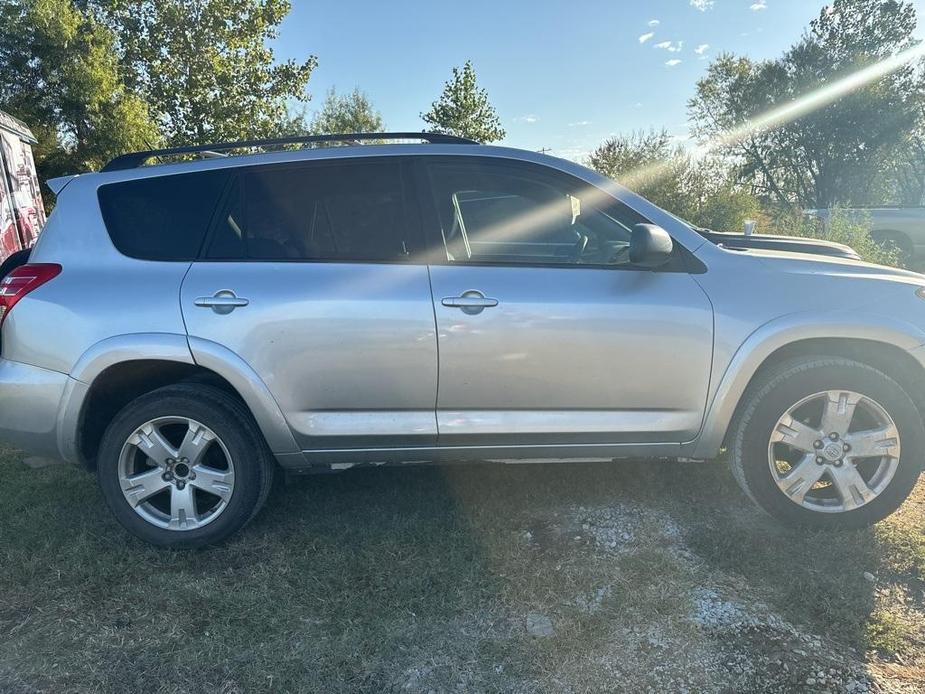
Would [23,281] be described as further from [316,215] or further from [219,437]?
[316,215]

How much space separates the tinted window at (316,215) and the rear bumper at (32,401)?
94cm

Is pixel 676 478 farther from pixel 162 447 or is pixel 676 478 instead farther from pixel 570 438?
pixel 162 447

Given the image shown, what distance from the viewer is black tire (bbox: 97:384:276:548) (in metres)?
2.91

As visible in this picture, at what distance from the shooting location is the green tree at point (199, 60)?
19.9 meters

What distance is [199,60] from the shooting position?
20453mm

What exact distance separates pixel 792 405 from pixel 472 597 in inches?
66.5

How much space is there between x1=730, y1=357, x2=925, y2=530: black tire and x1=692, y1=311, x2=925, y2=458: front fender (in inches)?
4.5

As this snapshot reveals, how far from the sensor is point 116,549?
3.01 metres

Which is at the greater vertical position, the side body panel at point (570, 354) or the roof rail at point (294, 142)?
the roof rail at point (294, 142)

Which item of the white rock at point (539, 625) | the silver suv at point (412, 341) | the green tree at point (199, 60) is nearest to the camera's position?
the white rock at point (539, 625)

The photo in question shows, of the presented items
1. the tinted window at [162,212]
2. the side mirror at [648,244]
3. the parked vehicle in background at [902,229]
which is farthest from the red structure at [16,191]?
the parked vehicle in background at [902,229]

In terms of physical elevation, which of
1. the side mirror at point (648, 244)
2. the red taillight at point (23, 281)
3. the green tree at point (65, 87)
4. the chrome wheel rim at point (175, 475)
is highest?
the green tree at point (65, 87)

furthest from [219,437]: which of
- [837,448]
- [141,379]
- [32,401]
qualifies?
[837,448]

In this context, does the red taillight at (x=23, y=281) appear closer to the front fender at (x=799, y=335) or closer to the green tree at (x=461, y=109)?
the front fender at (x=799, y=335)
